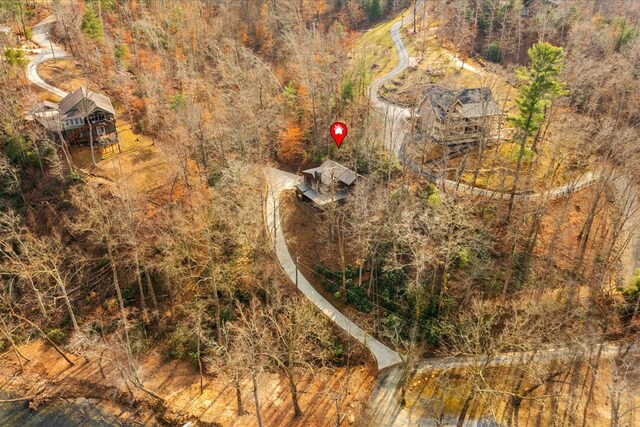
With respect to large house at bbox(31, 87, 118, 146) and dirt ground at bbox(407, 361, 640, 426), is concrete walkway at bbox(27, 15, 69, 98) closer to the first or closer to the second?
large house at bbox(31, 87, 118, 146)

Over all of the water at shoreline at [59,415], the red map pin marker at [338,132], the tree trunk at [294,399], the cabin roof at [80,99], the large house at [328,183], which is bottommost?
the water at shoreline at [59,415]

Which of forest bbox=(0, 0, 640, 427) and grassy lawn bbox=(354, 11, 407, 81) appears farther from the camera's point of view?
grassy lawn bbox=(354, 11, 407, 81)

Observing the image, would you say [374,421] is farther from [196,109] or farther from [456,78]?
[456,78]

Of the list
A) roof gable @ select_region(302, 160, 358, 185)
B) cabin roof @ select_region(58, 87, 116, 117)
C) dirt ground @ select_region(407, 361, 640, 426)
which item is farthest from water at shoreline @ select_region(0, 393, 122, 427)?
cabin roof @ select_region(58, 87, 116, 117)

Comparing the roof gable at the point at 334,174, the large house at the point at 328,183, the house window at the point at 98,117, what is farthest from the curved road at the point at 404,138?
the house window at the point at 98,117

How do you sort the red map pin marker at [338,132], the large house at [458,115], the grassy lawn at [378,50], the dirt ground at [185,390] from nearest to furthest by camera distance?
the dirt ground at [185,390] < the large house at [458,115] < the red map pin marker at [338,132] < the grassy lawn at [378,50]

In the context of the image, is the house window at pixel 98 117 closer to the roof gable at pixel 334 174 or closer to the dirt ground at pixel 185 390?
the roof gable at pixel 334 174

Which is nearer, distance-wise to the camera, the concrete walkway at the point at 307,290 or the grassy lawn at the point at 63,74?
the concrete walkway at the point at 307,290
